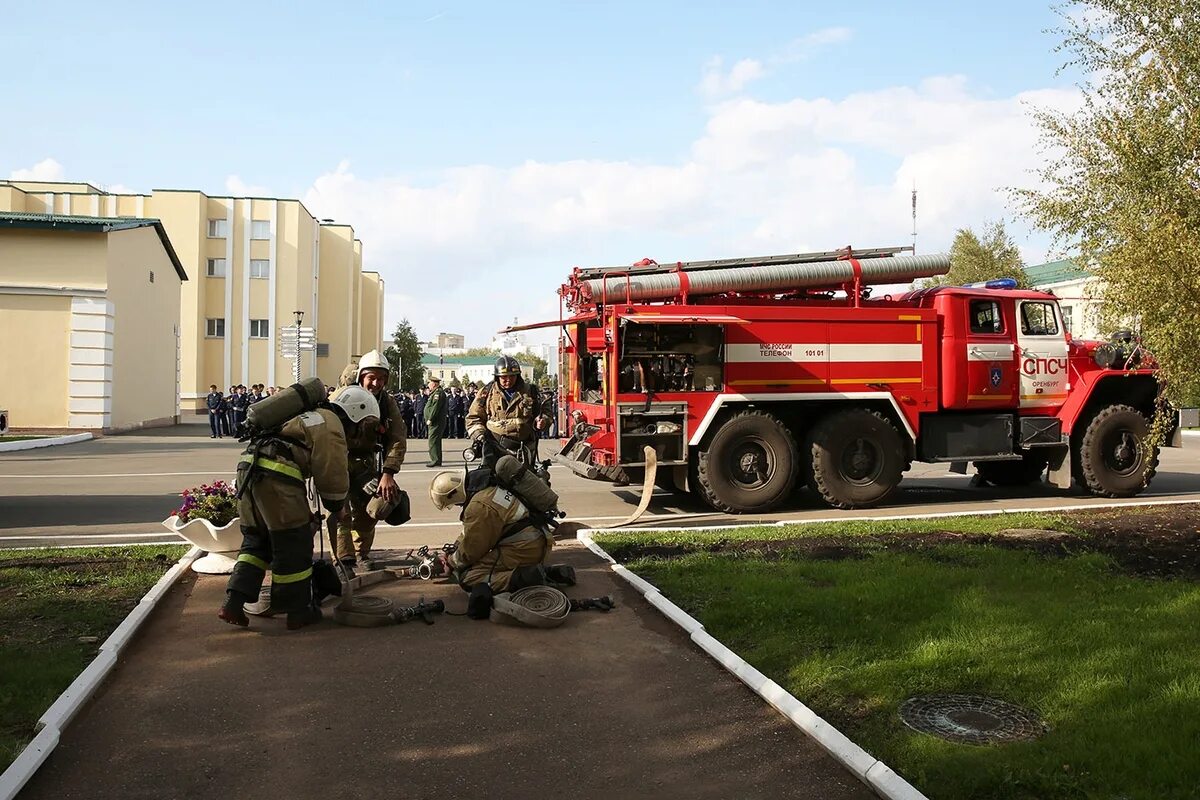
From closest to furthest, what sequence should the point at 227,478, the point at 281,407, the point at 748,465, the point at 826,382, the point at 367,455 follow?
the point at 281,407, the point at 367,455, the point at 748,465, the point at 826,382, the point at 227,478

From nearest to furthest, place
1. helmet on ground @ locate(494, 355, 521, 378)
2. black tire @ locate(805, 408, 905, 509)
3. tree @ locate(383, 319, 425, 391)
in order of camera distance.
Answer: helmet on ground @ locate(494, 355, 521, 378) → black tire @ locate(805, 408, 905, 509) → tree @ locate(383, 319, 425, 391)

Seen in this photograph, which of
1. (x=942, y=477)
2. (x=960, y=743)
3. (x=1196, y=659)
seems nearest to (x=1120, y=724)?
(x=960, y=743)

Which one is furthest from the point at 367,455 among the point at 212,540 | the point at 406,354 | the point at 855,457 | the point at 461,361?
the point at 461,361

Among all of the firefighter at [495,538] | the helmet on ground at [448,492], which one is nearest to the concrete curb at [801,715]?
the firefighter at [495,538]

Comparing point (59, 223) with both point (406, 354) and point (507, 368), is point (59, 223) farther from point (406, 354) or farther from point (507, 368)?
point (406, 354)

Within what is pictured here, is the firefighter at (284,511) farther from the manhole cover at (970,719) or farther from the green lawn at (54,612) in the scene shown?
the manhole cover at (970,719)

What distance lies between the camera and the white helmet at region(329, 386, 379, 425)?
675cm

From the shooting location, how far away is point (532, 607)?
20.4ft

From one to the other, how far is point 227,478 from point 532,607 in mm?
10504

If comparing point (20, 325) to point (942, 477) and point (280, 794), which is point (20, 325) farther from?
point (280, 794)

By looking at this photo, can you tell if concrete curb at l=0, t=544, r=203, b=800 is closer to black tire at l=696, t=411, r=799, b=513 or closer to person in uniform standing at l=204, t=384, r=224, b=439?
black tire at l=696, t=411, r=799, b=513

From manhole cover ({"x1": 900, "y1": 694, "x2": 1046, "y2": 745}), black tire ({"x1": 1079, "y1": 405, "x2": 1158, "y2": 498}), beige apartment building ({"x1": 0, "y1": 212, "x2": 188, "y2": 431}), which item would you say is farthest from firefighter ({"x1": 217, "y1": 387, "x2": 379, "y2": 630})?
beige apartment building ({"x1": 0, "y1": 212, "x2": 188, "y2": 431})

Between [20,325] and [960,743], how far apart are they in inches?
1137

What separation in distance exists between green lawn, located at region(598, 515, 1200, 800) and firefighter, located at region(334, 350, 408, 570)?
2311 mm
